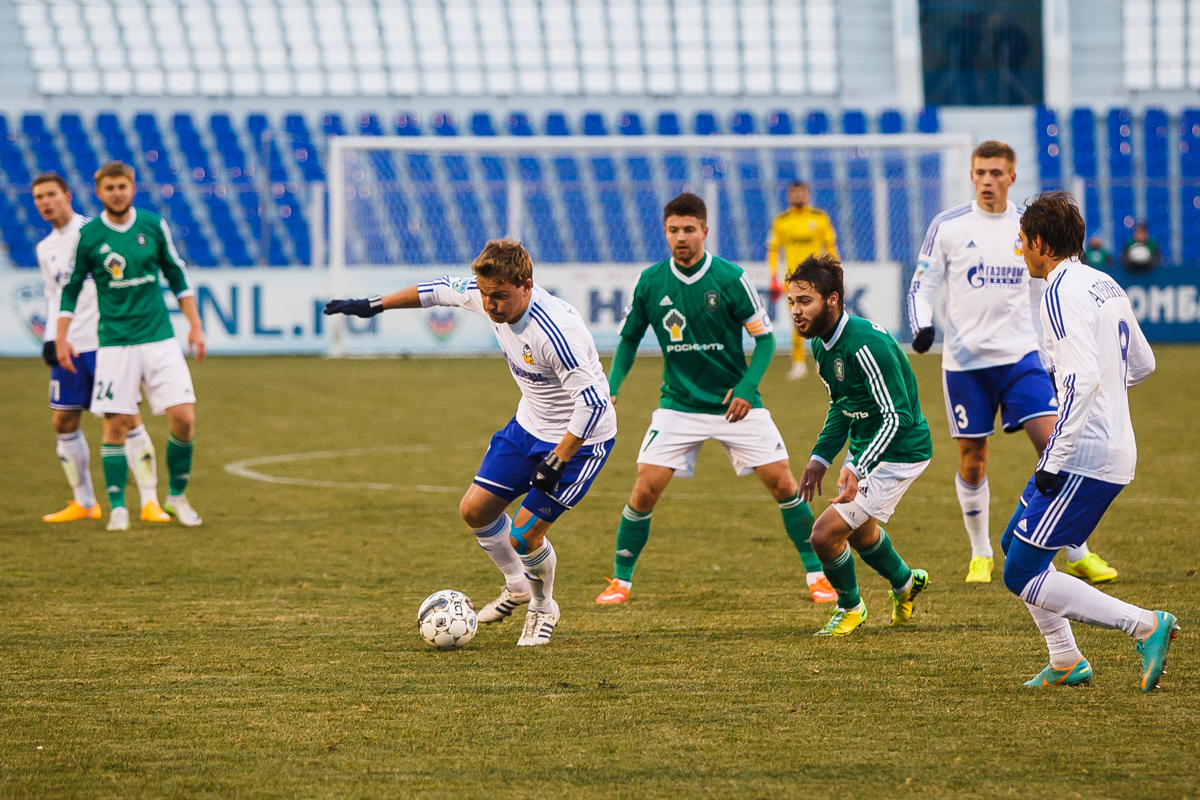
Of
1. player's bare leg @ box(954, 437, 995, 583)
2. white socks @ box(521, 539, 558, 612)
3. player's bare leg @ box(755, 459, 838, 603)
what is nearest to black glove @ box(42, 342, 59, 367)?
white socks @ box(521, 539, 558, 612)

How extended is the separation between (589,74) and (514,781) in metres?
24.6

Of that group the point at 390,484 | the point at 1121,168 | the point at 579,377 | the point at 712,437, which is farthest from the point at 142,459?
the point at 1121,168

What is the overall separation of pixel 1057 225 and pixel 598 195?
52.9ft

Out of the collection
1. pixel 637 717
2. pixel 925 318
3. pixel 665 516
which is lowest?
pixel 665 516

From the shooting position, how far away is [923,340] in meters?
5.74

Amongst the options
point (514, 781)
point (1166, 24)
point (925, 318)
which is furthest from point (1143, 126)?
point (514, 781)

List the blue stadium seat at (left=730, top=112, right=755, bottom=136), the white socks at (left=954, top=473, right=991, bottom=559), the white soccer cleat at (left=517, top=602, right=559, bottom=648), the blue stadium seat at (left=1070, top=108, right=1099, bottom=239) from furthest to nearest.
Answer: the blue stadium seat at (left=730, top=112, right=755, bottom=136), the blue stadium seat at (left=1070, top=108, right=1099, bottom=239), the white socks at (left=954, top=473, right=991, bottom=559), the white soccer cleat at (left=517, top=602, right=559, bottom=648)

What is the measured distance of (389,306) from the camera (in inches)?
197

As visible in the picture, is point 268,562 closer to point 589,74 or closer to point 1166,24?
point 589,74

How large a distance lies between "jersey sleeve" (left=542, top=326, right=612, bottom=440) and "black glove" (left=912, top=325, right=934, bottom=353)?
161 cm

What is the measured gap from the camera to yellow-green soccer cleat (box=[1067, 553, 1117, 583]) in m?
5.73

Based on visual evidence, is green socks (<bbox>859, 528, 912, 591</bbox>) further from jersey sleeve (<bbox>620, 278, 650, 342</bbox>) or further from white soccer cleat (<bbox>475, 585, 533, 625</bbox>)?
jersey sleeve (<bbox>620, 278, 650, 342</bbox>)

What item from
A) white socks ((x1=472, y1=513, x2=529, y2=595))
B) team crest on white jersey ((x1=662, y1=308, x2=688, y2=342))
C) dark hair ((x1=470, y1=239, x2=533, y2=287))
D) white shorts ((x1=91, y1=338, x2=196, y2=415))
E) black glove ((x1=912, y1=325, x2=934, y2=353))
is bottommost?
white socks ((x1=472, y1=513, x2=529, y2=595))

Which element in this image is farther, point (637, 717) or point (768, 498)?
point (768, 498)
